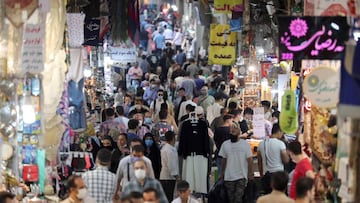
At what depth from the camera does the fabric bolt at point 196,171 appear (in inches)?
536

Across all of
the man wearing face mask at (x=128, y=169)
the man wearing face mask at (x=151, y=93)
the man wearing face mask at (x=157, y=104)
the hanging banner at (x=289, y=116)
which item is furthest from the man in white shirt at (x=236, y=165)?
the man wearing face mask at (x=151, y=93)

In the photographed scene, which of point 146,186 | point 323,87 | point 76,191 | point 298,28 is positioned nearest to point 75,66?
point 146,186

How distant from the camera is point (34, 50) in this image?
36.6 ft

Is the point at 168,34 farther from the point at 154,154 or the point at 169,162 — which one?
the point at 169,162

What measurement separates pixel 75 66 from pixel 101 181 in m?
3.87

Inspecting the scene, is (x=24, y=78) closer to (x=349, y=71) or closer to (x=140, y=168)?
(x=140, y=168)

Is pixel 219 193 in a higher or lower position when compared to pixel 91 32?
lower

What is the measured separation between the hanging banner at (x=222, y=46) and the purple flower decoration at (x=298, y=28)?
33.0 ft

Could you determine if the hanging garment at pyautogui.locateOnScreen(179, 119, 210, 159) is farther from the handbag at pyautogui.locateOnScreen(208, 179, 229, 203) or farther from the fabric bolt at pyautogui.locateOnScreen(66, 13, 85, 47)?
the fabric bolt at pyautogui.locateOnScreen(66, 13, 85, 47)

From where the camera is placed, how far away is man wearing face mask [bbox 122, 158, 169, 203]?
32.0ft

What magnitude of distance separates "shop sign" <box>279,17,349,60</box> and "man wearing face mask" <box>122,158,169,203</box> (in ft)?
6.79

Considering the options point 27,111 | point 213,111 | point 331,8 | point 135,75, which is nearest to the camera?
point 331,8

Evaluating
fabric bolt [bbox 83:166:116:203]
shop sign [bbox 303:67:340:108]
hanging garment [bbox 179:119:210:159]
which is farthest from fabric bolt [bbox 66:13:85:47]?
shop sign [bbox 303:67:340:108]

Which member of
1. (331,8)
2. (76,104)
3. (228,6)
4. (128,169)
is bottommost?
(128,169)
